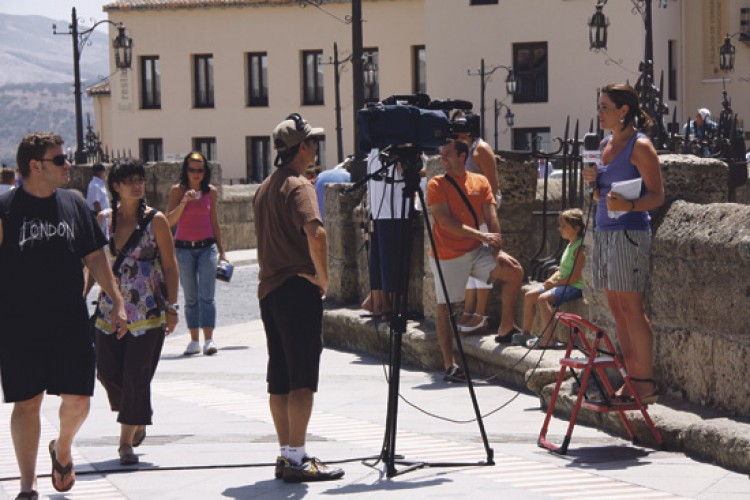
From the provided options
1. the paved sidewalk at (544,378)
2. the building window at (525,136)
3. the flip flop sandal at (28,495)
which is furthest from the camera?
the building window at (525,136)

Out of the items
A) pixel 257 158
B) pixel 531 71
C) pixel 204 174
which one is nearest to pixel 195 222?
pixel 204 174

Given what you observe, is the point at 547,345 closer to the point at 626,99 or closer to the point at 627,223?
the point at 627,223

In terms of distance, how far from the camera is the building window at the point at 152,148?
195ft

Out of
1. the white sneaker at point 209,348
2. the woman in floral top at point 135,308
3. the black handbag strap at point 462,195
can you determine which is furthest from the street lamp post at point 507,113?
the woman in floral top at point 135,308

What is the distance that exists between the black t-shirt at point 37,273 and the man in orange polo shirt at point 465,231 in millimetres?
4185

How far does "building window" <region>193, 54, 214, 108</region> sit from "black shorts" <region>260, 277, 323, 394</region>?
2015 inches

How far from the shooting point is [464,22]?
4975 centimetres

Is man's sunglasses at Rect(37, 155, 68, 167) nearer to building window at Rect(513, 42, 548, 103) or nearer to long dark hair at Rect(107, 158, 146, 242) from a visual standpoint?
long dark hair at Rect(107, 158, 146, 242)

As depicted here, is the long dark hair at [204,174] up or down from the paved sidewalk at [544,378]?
up

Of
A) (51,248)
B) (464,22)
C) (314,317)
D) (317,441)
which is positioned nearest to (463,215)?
(317,441)

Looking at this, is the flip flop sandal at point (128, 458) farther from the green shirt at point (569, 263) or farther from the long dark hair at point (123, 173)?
the green shirt at point (569, 263)

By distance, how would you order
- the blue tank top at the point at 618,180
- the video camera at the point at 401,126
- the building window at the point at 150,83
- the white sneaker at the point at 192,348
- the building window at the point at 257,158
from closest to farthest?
the video camera at the point at 401,126 < the blue tank top at the point at 618,180 < the white sneaker at the point at 192,348 < the building window at the point at 257,158 < the building window at the point at 150,83

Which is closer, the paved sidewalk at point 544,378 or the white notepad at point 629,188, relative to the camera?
the paved sidewalk at point 544,378

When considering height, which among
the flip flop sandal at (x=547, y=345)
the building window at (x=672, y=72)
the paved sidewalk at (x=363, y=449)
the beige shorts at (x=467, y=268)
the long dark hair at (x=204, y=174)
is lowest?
the paved sidewalk at (x=363, y=449)
